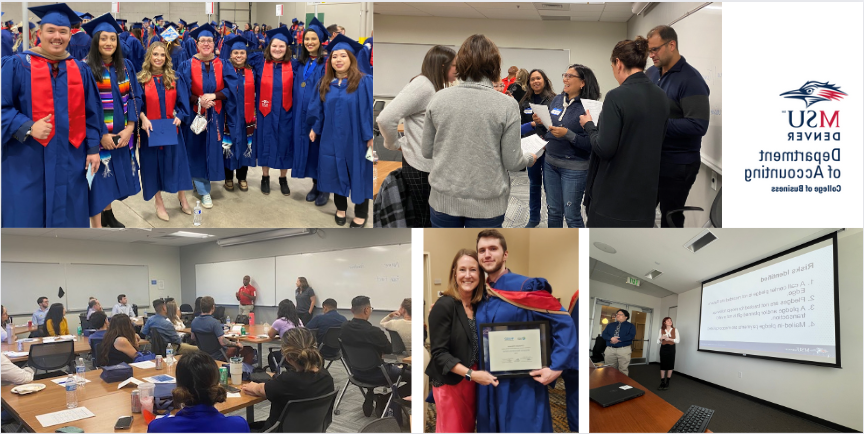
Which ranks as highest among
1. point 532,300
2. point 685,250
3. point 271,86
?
point 271,86

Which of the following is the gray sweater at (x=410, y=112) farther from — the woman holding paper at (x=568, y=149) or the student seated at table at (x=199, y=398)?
the student seated at table at (x=199, y=398)

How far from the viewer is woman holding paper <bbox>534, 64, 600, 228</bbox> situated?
3.13 meters

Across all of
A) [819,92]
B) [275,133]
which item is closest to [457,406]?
[819,92]

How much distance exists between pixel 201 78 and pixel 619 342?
9.88 feet

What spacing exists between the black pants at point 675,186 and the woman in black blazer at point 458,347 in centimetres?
140

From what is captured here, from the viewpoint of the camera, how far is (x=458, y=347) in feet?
7.13

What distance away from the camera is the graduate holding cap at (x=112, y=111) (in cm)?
321

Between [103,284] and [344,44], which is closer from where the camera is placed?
[103,284]

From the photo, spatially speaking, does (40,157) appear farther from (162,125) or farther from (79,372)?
(79,372)

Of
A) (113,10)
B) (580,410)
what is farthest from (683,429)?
(113,10)

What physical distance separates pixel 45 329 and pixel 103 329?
0.19m

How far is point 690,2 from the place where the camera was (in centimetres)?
292

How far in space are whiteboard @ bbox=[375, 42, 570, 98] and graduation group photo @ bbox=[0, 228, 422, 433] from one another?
1190 mm

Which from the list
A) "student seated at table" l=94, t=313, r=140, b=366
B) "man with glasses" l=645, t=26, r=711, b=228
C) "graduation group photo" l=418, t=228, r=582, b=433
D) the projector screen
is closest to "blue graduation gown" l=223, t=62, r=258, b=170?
"student seated at table" l=94, t=313, r=140, b=366
